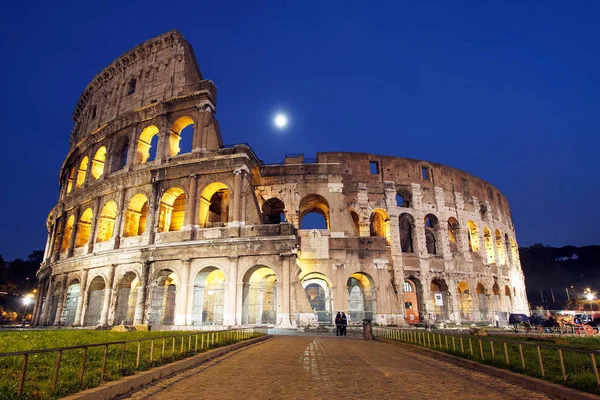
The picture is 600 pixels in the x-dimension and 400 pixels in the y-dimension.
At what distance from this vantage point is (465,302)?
2858 cm

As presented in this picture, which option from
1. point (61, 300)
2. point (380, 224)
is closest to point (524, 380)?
point (380, 224)

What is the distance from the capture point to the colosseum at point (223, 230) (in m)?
20.0

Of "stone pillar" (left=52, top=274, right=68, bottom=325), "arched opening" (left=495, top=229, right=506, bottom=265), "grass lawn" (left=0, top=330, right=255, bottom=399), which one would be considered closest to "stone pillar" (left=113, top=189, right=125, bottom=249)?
"stone pillar" (left=52, top=274, right=68, bottom=325)

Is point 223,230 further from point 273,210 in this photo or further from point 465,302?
point 465,302

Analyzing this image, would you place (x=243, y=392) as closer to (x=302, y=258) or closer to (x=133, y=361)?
(x=133, y=361)

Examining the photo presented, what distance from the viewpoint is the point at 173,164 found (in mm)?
22141

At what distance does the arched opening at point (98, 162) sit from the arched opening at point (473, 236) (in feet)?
98.5

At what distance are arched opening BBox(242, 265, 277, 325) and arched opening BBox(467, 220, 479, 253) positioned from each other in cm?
1791

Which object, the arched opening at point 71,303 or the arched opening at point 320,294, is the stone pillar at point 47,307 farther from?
the arched opening at point 320,294

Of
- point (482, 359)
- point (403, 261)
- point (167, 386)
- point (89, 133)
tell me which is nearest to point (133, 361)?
point (167, 386)

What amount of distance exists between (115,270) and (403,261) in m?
19.5

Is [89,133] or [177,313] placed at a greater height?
[89,133]

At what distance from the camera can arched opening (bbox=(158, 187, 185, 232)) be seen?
2220cm

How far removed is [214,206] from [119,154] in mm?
8030
